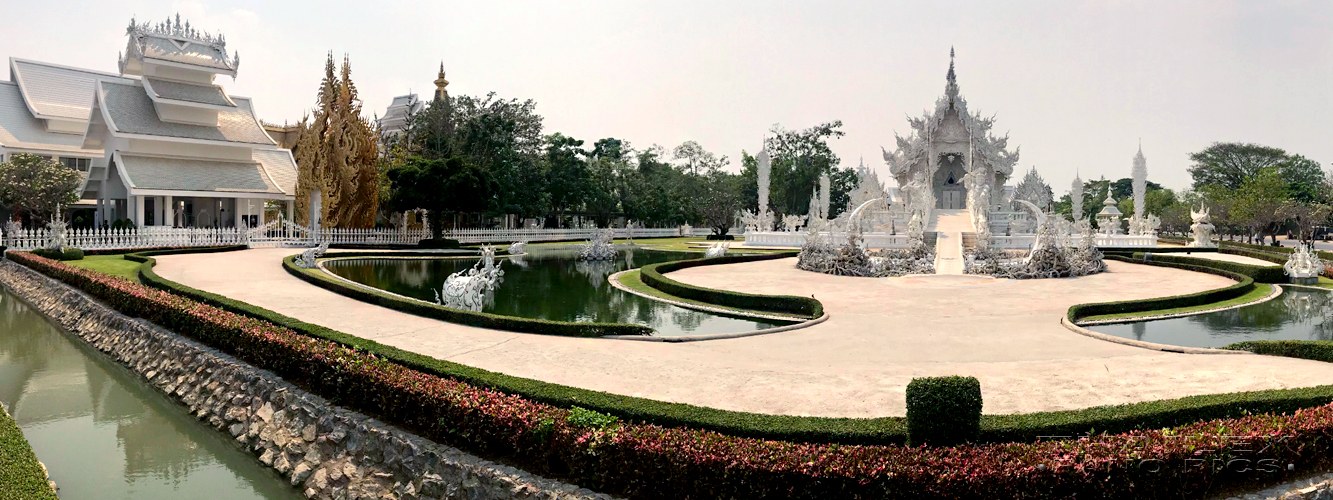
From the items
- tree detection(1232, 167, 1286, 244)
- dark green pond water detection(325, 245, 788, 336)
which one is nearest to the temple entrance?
tree detection(1232, 167, 1286, 244)

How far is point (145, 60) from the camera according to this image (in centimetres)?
3759

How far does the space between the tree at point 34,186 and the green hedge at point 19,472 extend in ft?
95.8

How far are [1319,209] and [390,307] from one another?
1882 inches

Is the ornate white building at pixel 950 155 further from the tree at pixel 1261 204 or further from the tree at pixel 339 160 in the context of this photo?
the tree at pixel 339 160

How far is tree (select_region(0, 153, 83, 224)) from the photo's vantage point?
103ft

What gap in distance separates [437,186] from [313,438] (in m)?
31.6

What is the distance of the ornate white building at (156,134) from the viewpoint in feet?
116

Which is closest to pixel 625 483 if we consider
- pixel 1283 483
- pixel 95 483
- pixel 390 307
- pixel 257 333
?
pixel 1283 483

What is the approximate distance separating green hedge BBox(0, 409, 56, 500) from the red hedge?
3.14 metres

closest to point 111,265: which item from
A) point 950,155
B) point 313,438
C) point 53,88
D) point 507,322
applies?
point 507,322

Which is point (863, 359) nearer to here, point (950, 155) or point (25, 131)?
point (950, 155)

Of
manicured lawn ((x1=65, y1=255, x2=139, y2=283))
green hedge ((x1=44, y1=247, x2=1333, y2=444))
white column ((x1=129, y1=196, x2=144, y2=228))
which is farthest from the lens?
white column ((x1=129, y1=196, x2=144, y2=228))

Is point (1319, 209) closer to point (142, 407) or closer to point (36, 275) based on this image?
point (142, 407)

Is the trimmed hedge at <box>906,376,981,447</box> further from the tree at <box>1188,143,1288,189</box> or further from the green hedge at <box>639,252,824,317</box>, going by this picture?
the tree at <box>1188,143,1288,189</box>
